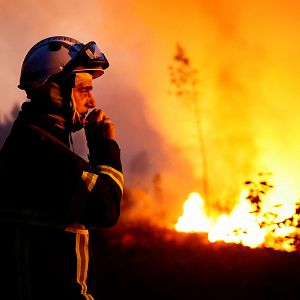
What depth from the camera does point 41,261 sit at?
2.56 meters

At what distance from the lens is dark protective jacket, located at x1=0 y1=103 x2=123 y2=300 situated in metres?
2.56

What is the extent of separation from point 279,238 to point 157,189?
3345 cm

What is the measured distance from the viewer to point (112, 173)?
2.72 meters

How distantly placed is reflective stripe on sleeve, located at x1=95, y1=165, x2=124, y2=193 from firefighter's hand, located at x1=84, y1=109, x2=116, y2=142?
0.21 m

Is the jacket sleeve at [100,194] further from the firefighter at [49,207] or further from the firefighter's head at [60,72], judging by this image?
the firefighter's head at [60,72]

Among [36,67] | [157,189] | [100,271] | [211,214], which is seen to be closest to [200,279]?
[100,271]

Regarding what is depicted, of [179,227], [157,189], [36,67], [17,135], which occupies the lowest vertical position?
[17,135]

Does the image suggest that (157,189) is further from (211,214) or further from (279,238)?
(279,238)

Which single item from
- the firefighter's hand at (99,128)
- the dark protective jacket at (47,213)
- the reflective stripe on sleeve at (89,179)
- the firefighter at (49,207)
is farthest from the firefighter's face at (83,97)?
the reflective stripe on sleeve at (89,179)

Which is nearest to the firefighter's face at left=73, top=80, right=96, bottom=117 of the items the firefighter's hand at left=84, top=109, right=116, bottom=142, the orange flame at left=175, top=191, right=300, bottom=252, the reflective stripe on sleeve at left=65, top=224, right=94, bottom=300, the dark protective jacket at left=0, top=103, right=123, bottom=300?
the firefighter's hand at left=84, top=109, right=116, bottom=142

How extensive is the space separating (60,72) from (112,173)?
693mm

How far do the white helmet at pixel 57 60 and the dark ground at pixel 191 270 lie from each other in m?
5.33

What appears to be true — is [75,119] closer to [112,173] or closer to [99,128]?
[99,128]

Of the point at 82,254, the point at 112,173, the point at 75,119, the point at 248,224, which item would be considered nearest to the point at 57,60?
the point at 75,119
